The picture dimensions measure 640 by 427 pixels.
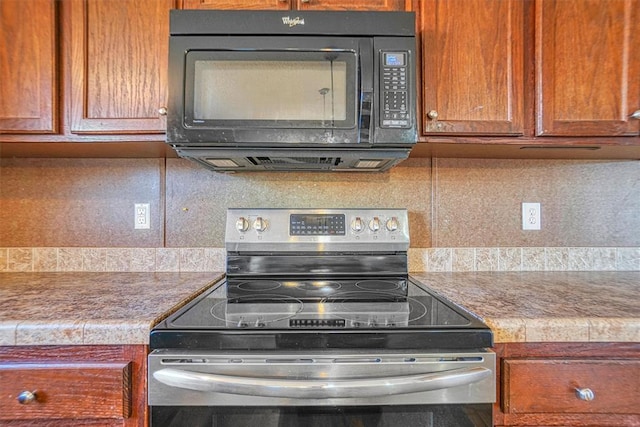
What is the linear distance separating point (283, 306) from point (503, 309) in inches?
22.7

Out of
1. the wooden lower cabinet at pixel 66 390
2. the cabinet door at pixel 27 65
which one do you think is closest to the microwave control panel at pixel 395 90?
the wooden lower cabinet at pixel 66 390

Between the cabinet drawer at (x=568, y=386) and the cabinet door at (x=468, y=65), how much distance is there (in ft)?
2.28

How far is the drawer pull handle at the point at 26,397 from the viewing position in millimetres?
698

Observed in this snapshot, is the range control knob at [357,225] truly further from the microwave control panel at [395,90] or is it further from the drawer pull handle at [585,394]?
the drawer pull handle at [585,394]

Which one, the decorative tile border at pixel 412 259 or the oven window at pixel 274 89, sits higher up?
the oven window at pixel 274 89

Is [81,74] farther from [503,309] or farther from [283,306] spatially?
[503,309]

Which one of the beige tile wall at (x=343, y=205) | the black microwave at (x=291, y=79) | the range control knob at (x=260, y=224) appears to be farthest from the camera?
the beige tile wall at (x=343, y=205)

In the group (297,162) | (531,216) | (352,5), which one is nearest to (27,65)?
(297,162)

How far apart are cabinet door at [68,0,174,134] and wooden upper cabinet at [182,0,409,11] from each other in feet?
0.36

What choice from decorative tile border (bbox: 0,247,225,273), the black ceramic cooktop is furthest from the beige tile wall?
the black ceramic cooktop

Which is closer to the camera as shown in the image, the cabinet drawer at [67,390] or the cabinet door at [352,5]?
the cabinet drawer at [67,390]

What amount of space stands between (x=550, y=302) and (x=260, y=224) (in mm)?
943

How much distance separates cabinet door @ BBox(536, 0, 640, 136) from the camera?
1065mm

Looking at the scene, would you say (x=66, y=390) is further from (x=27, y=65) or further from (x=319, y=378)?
(x=27, y=65)
